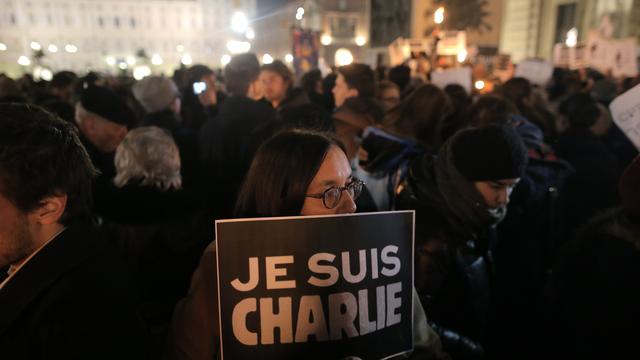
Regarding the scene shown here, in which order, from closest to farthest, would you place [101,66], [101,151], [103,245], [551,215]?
[103,245] → [551,215] → [101,151] → [101,66]

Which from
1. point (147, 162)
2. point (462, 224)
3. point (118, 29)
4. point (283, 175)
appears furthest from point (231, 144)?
point (118, 29)

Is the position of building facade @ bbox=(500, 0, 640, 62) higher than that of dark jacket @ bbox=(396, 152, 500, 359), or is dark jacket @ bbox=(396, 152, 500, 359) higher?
building facade @ bbox=(500, 0, 640, 62)

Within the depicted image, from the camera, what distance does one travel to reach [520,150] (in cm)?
231

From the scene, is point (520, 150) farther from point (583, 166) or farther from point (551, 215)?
point (583, 166)

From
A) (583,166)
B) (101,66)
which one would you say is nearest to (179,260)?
(583,166)

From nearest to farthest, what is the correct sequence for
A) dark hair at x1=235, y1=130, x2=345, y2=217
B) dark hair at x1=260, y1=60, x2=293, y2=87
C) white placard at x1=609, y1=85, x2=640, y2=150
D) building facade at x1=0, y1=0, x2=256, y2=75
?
dark hair at x1=235, y1=130, x2=345, y2=217
white placard at x1=609, y1=85, x2=640, y2=150
dark hair at x1=260, y1=60, x2=293, y2=87
building facade at x1=0, y1=0, x2=256, y2=75

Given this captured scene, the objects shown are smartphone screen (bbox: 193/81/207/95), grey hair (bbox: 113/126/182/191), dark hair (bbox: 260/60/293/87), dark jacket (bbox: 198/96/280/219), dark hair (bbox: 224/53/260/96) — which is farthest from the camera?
smartphone screen (bbox: 193/81/207/95)

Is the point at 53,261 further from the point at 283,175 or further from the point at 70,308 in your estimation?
the point at 283,175

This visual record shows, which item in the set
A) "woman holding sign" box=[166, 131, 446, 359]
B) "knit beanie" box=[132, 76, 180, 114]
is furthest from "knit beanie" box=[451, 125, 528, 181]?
"knit beanie" box=[132, 76, 180, 114]

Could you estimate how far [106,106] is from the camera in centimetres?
368

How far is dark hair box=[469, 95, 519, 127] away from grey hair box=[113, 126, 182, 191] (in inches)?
86.7

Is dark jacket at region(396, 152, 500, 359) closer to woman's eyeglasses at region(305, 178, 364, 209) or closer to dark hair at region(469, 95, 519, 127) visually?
woman's eyeglasses at region(305, 178, 364, 209)

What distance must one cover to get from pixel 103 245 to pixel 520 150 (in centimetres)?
182

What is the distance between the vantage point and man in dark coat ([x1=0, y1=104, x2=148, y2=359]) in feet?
3.88
